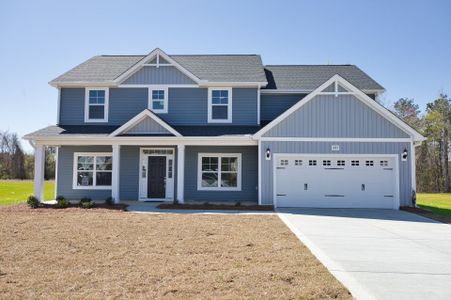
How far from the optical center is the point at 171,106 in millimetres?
17547

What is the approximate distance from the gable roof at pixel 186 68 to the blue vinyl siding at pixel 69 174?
10.7ft

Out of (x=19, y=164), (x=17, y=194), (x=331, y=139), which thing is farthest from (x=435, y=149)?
(x=19, y=164)

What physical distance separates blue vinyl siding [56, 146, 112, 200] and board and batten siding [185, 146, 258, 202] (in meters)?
4.05

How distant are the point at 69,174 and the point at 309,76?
535 inches

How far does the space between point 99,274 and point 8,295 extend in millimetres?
1257

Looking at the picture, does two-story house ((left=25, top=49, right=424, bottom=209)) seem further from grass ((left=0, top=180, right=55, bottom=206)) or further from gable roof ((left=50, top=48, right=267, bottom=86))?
grass ((left=0, top=180, right=55, bottom=206))

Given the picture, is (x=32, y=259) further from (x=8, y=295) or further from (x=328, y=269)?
(x=328, y=269)

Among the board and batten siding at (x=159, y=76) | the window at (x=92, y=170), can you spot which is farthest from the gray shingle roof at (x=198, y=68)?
the window at (x=92, y=170)

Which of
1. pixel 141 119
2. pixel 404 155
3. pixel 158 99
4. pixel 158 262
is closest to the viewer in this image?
pixel 158 262

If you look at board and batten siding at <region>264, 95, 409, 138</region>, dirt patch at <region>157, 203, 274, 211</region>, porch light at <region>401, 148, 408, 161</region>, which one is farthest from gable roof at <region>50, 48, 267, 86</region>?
porch light at <region>401, 148, 408, 161</region>

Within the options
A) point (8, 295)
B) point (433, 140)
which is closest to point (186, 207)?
point (8, 295)

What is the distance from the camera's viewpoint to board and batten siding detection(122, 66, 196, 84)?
692 inches

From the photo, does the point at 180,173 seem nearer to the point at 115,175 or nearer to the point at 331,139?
the point at 115,175

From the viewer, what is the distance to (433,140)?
119ft
